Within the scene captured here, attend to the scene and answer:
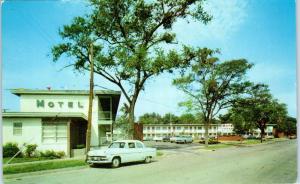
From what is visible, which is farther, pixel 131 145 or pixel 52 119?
pixel 52 119

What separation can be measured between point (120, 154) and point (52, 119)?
8233 mm

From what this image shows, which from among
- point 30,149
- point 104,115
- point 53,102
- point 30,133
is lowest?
point 30,149

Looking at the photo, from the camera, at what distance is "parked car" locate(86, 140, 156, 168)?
52.5ft

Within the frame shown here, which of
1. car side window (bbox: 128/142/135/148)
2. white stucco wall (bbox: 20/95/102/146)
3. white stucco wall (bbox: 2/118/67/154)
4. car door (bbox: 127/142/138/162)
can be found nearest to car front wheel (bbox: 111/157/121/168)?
car door (bbox: 127/142/138/162)

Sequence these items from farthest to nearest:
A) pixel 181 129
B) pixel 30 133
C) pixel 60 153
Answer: pixel 181 129, pixel 30 133, pixel 60 153

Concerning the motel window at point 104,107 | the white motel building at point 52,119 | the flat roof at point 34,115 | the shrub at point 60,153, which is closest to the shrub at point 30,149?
the white motel building at point 52,119

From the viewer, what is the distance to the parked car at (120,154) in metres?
16.0

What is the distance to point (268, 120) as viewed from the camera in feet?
108

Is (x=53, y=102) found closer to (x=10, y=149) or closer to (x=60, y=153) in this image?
(x=60, y=153)

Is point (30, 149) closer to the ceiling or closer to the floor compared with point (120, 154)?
closer to the floor

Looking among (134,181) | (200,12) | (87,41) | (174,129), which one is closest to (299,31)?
(134,181)

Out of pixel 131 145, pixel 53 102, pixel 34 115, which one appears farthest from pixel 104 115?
pixel 131 145

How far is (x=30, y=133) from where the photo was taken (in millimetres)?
22781

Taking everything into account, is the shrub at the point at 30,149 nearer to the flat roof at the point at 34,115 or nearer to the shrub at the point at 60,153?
the shrub at the point at 60,153
